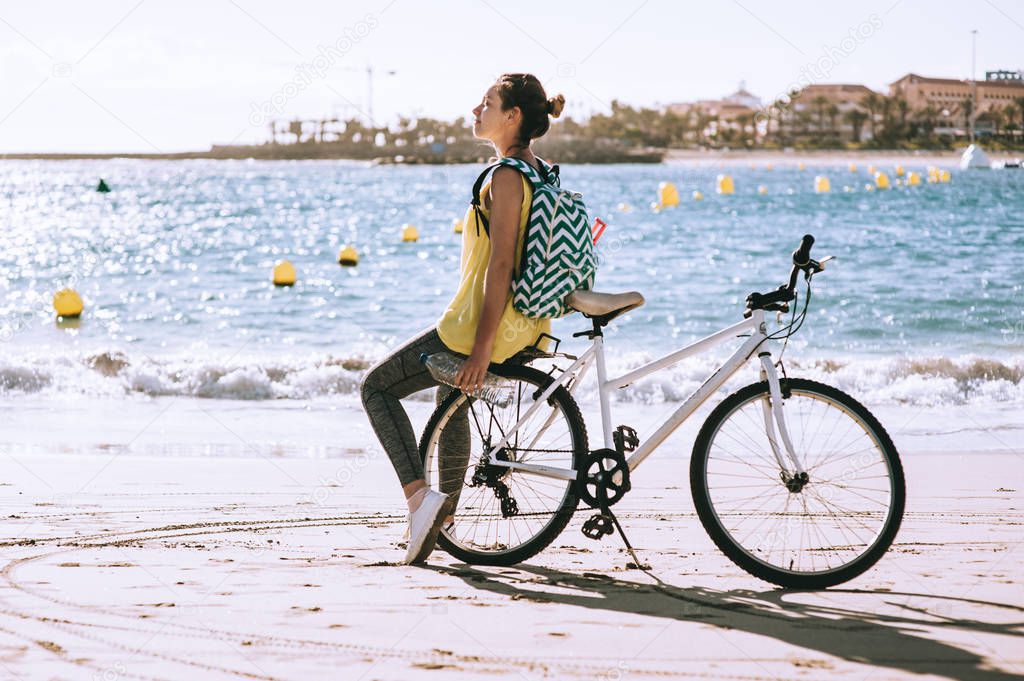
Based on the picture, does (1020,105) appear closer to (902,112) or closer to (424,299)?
(902,112)

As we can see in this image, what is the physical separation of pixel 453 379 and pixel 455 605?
72 cm

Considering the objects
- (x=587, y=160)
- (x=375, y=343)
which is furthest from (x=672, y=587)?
(x=587, y=160)

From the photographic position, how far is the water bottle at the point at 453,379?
3.69 meters

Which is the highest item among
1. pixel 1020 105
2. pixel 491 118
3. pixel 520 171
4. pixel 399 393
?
pixel 1020 105

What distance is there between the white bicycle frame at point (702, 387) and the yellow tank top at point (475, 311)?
198mm

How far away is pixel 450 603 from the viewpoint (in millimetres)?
3375

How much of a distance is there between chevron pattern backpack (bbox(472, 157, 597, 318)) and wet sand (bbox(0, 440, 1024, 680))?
91 centimetres

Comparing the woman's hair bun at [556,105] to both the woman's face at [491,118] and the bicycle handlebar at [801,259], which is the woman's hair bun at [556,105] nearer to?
the woman's face at [491,118]

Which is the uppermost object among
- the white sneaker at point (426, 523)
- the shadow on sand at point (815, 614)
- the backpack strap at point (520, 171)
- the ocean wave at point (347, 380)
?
the backpack strap at point (520, 171)

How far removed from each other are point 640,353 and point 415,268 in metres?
13.0

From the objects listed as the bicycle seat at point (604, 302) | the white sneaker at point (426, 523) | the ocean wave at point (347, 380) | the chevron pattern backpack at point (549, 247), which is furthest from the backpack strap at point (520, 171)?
the ocean wave at point (347, 380)

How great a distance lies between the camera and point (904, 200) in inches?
1898

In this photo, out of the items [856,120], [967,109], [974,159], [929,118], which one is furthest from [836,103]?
[974,159]

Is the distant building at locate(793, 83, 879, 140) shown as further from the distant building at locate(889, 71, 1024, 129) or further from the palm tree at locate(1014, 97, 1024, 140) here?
the palm tree at locate(1014, 97, 1024, 140)
